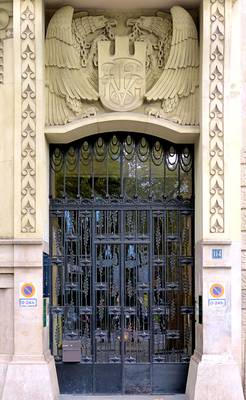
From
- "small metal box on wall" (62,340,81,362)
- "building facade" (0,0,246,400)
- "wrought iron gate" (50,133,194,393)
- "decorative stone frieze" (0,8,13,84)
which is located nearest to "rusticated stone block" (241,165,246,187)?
"building facade" (0,0,246,400)

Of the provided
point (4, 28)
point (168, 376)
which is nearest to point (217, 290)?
point (168, 376)

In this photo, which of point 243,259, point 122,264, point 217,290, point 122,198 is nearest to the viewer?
point 217,290

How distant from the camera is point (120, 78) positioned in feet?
37.8

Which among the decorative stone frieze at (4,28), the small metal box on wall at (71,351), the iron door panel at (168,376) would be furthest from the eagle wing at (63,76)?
the iron door panel at (168,376)

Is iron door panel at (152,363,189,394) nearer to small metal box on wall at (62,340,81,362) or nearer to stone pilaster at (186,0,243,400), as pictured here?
stone pilaster at (186,0,243,400)

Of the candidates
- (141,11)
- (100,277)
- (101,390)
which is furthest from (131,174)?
(101,390)

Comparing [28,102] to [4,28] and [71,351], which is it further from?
[71,351]

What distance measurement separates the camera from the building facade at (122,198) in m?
11.0

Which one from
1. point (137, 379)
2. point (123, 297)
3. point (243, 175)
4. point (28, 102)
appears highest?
point (28, 102)

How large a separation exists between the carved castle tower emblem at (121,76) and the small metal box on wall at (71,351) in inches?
163

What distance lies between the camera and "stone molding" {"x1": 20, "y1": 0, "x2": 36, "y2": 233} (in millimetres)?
11086

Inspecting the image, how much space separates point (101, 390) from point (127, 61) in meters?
5.78

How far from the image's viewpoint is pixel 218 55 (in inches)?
439

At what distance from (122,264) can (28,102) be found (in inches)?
130
